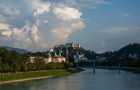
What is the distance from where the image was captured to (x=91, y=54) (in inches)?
7190

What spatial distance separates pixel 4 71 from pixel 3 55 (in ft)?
22.6

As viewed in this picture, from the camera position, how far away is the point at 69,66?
100312 millimetres

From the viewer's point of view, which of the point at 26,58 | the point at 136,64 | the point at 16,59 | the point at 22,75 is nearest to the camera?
the point at 22,75

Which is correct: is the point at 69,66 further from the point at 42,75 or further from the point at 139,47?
the point at 139,47

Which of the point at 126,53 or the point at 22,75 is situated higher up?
the point at 126,53

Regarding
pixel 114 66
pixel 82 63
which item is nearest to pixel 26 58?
pixel 114 66

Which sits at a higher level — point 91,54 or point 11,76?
point 91,54

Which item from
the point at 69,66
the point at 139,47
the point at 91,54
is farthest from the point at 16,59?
the point at 91,54

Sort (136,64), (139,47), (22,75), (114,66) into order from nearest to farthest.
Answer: (22,75)
(136,64)
(114,66)
(139,47)

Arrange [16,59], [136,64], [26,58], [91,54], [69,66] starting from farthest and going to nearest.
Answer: [91,54] < [136,64] < [69,66] < [26,58] < [16,59]

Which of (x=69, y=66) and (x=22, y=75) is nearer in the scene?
(x=22, y=75)

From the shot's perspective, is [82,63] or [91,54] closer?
[82,63]

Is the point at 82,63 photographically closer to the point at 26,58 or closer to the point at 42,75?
the point at 26,58

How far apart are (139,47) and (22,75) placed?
8793cm
